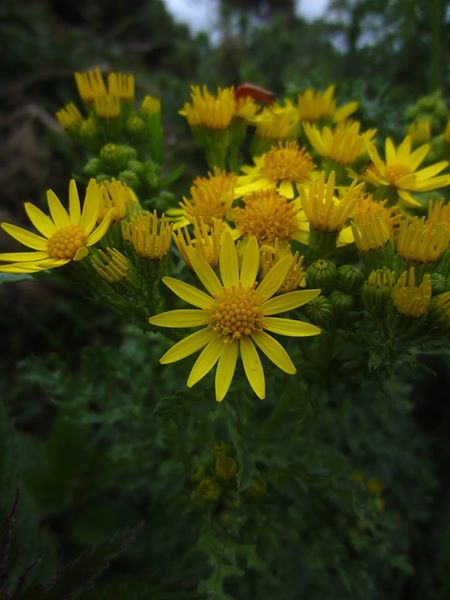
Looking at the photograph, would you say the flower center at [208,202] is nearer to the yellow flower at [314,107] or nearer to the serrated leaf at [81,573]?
the yellow flower at [314,107]

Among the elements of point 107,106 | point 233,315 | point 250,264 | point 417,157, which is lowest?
point 233,315

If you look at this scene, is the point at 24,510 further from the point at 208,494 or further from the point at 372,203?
the point at 372,203

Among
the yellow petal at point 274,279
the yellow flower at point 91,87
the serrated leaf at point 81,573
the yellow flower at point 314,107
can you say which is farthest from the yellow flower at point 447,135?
the serrated leaf at point 81,573

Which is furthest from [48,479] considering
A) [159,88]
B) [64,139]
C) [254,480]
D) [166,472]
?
[159,88]

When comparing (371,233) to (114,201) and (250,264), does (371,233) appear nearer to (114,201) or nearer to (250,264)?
(250,264)

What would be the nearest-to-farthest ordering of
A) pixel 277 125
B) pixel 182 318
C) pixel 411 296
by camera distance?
pixel 411 296 → pixel 182 318 → pixel 277 125

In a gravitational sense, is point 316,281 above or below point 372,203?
below

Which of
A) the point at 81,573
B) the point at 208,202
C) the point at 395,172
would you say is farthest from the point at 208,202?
the point at 81,573
